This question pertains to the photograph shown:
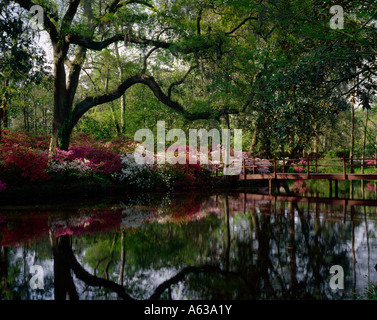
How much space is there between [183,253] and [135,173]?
11701mm

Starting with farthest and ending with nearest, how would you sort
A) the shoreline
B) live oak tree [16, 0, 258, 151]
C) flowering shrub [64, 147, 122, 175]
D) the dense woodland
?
flowering shrub [64, 147, 122, 175], live oak tree [16, 0, 258, 151], the shoreline, the dense woodland

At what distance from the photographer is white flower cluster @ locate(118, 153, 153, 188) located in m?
17.9

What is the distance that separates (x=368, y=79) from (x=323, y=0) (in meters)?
2.05

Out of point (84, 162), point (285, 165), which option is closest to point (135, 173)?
point (84, 162)

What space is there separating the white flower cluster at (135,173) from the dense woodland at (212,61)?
345 cm

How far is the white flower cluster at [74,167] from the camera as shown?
15.7 m

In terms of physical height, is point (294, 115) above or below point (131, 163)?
above

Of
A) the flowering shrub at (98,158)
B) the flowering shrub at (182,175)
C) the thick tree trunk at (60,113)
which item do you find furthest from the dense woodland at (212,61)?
the flowering shrub at (182,175)

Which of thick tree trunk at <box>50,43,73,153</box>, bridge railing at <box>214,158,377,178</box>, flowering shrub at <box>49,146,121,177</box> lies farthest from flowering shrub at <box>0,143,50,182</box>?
bridge railing at <box>214,158,377,178</box>

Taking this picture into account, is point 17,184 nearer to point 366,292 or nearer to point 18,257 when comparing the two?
point 18,257

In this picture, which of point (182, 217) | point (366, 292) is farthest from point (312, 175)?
point (366, 292)

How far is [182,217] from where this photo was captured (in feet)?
36.1

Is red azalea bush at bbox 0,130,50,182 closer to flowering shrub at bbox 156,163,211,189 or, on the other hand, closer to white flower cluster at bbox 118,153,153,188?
white flower cluster at bbox 118,153,153,188

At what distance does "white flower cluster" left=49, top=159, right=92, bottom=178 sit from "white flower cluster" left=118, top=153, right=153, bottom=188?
6.83 feet
